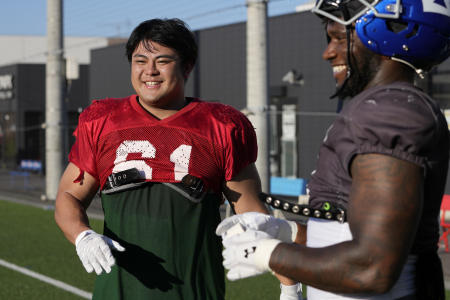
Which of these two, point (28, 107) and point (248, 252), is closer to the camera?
point (248, 252)

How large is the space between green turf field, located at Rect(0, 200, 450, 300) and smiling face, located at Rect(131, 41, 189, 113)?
4386 millimetres

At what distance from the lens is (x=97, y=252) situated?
3311 millimetres

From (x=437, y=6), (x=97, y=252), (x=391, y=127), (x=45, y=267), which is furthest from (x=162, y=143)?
(x=45, y=267)

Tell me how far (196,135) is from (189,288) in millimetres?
723

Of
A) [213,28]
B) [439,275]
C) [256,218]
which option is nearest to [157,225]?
[256,218]

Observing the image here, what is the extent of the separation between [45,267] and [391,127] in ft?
26.7

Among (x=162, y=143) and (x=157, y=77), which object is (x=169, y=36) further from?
(x=162, y=143)

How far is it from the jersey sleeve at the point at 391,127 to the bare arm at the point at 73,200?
1.93 m

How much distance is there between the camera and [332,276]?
6.75 ft

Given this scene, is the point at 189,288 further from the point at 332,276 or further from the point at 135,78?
the point at 332,276

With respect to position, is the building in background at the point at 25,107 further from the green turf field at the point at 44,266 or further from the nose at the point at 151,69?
the nose at the point at 151,69

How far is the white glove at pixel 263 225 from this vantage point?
2.40 m

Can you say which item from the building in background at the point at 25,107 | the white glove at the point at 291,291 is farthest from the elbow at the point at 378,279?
the building in background at the point at 25,107

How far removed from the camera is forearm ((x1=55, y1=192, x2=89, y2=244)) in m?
3.70
